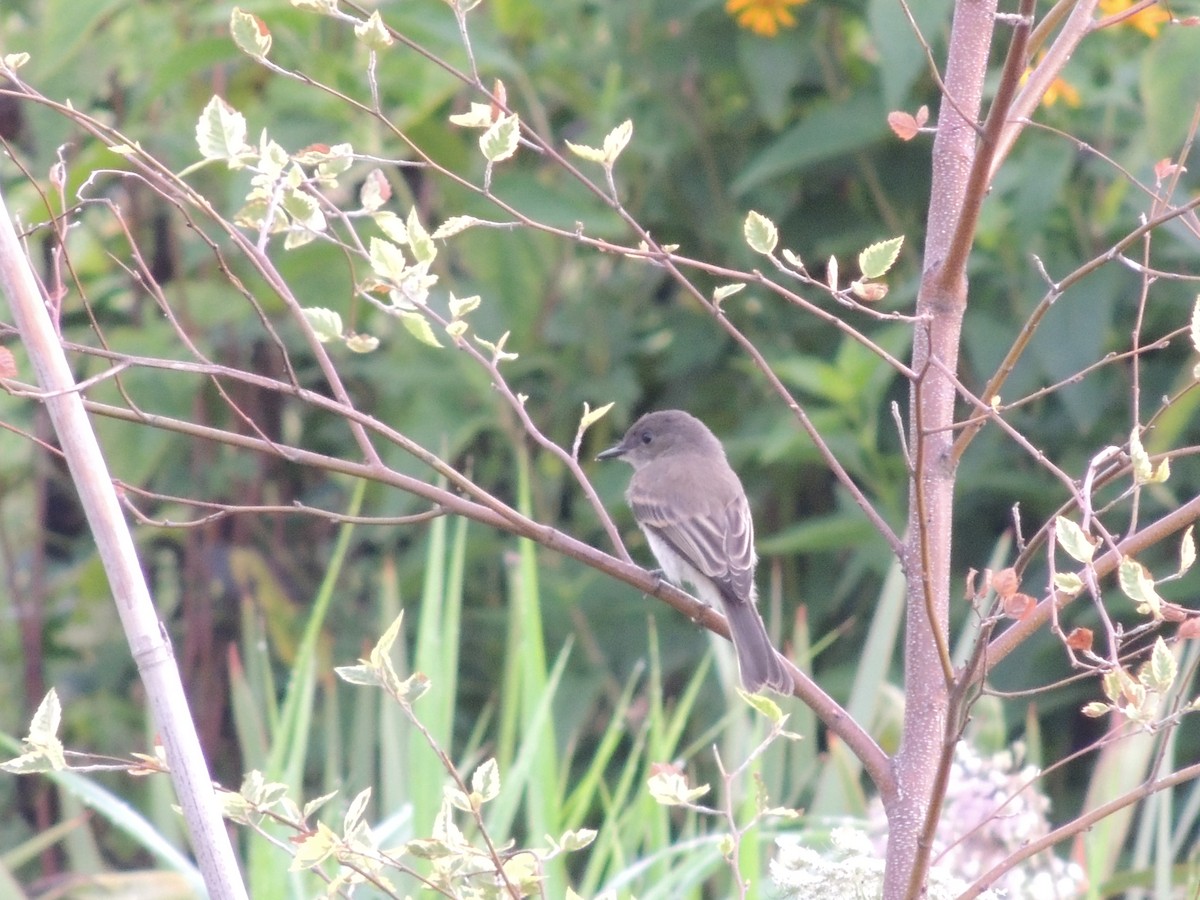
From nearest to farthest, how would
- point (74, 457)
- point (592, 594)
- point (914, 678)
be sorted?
point (74, 457)
point (914, 678)
point (592, 594)

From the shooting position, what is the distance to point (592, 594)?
13.3 feet

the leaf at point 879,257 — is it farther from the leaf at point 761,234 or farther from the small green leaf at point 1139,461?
the small green leaf at point 1139,461

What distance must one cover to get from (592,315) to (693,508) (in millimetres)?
699

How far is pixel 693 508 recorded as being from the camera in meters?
3.80

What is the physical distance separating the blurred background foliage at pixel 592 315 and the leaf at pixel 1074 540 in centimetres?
207

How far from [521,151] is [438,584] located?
1859mm

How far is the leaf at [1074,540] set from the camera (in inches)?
53.0

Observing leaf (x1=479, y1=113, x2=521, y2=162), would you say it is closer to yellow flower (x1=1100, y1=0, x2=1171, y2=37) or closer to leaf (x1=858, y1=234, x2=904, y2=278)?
leaf (x1=858, y1=234, x2=904, y2=278)

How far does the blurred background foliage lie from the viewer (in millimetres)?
3674

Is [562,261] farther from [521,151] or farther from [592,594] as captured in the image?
[592,594]

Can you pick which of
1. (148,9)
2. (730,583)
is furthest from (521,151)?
(730,583)

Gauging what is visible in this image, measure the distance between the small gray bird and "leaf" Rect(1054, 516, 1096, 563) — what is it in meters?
1.88

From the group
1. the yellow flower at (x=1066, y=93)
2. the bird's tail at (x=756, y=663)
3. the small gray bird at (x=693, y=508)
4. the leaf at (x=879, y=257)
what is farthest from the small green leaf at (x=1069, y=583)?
the yellow flower at (x=1066, y=93)

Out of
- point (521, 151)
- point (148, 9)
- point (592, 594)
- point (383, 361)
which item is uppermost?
point (148, 9)
